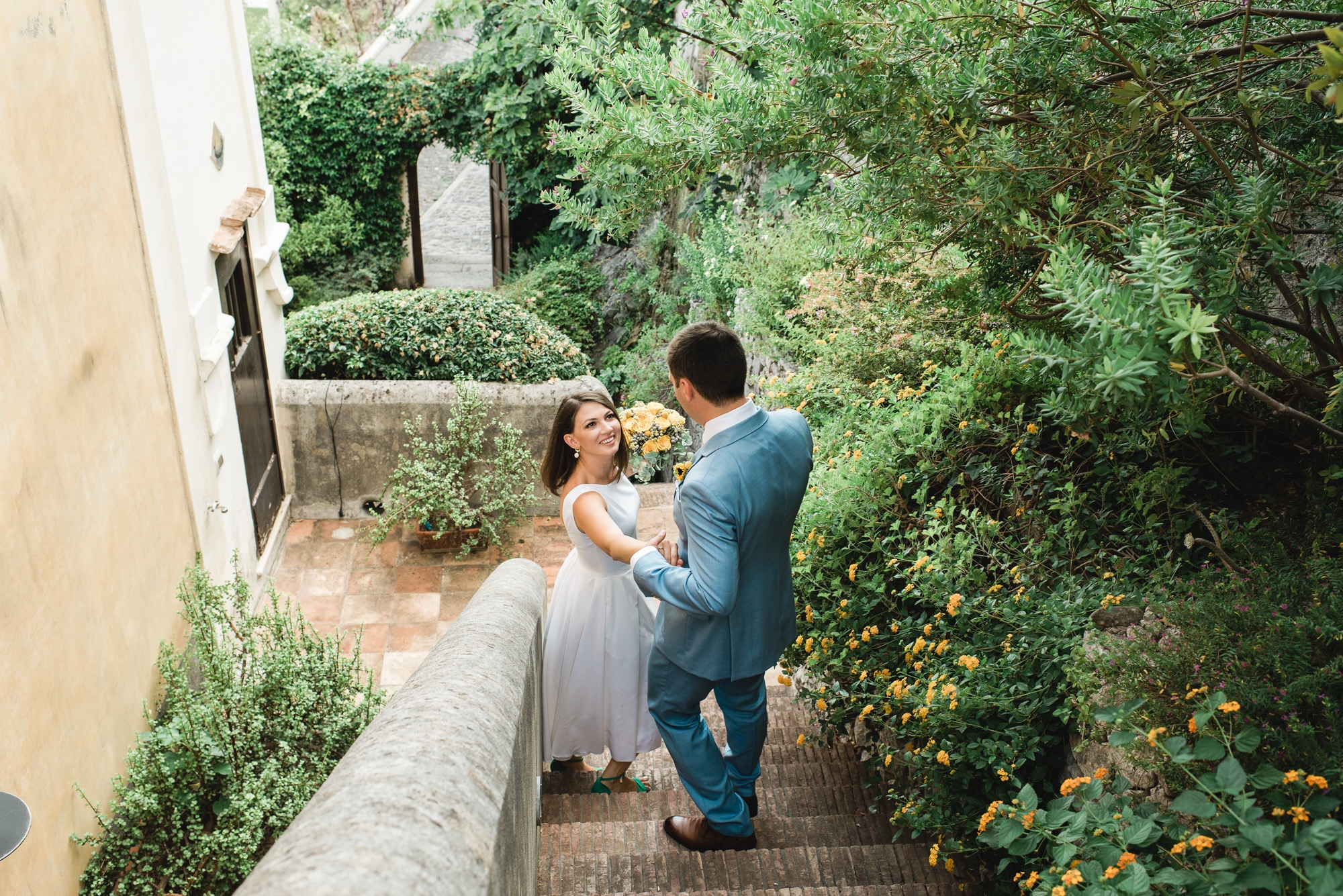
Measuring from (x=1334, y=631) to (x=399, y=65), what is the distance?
489 inches

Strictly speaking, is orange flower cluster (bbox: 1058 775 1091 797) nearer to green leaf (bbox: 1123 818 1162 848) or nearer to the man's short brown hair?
green leaf (bbox: 1123 818 1162 848)

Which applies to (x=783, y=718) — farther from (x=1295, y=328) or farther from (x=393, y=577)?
(x=393, y=577)

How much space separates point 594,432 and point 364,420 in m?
4.12

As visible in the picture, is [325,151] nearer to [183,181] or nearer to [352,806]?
[183,181]

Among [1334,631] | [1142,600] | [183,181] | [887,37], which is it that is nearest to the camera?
[1334,631]

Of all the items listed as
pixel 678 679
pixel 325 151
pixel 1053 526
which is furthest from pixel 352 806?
pixel 325 151

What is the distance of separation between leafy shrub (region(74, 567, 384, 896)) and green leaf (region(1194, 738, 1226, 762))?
2.84m

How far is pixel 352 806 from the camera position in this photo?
1.27 meters

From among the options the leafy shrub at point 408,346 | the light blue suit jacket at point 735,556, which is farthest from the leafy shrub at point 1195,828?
the leafy shrub at point 408,346

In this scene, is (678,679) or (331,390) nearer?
(678,679)

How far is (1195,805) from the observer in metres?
1.45

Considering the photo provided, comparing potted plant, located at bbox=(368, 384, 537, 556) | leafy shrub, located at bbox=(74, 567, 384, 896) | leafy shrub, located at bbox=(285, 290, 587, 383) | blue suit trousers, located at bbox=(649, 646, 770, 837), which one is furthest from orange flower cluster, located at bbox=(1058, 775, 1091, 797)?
leafy shrub, located at bbox=(285, 290, 587, 383)

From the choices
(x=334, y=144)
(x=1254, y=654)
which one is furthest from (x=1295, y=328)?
(x=334, y=144)

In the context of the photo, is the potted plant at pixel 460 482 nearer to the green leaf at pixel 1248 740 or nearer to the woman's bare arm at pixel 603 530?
the woman's bare arm at pixel 603 530
